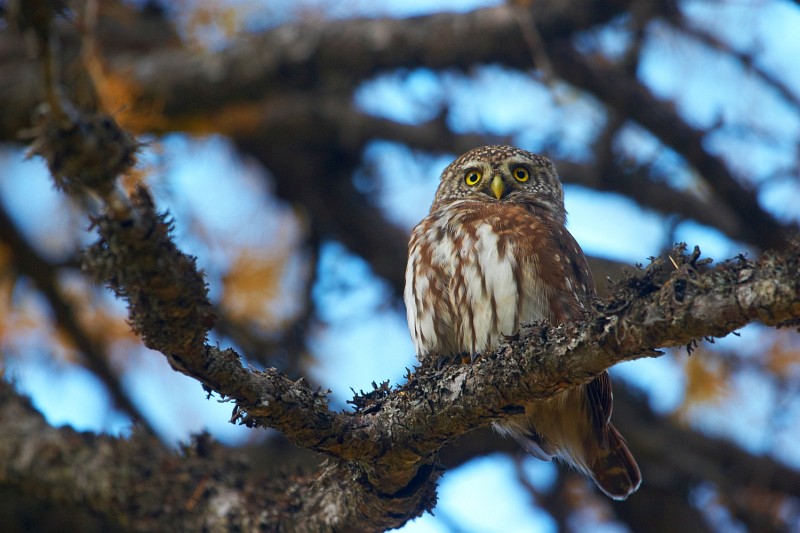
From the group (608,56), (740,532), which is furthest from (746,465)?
(608,56)

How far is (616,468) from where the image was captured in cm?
394

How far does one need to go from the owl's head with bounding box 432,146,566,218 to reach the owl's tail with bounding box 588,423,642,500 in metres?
1.37

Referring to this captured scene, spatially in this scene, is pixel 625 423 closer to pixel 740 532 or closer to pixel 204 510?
pixel 740 532

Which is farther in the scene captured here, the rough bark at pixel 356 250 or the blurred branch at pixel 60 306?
the blurred branch at pixel 60 306

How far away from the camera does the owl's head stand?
4.79m

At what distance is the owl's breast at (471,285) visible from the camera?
376cm

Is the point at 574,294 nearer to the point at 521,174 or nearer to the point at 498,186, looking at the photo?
the point at 498,186

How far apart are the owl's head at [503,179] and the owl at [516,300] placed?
1.36 ft

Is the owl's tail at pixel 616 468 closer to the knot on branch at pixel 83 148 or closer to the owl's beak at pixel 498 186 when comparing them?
the owl's beak at pixel 498 186

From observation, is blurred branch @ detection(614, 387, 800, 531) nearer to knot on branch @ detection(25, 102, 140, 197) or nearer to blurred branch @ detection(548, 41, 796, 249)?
blurred branch @ detection(548, 41, 796, 249)

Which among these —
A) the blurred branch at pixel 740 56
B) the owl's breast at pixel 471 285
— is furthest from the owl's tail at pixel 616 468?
the blurred branch at pixel 740 56

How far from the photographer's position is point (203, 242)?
17.8 feet

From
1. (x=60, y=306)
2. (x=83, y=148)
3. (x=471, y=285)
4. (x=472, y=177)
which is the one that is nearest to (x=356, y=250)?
(x=472, y=177)

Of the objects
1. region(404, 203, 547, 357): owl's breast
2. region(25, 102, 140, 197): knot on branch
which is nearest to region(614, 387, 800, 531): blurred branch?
region(404, 203, 547, 357): owl's breast
